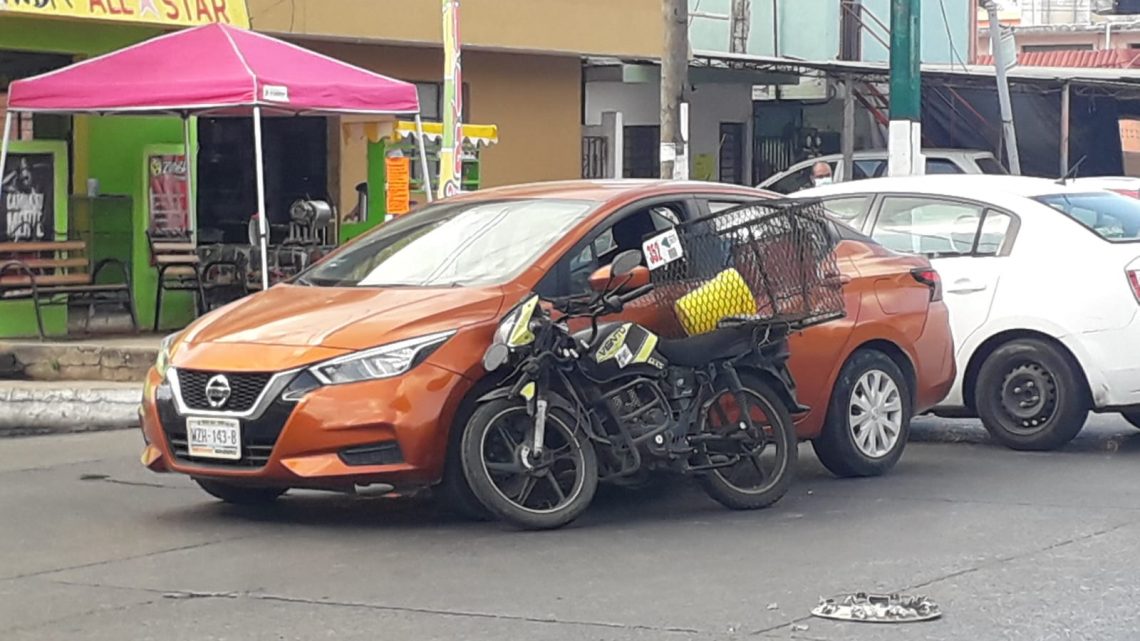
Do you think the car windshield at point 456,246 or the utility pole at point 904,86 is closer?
the car windshield at point 456,246

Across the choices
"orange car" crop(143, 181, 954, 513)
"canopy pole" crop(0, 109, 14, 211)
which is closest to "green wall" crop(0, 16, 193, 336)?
"canopy pole" crop(0, 109, 14, 211)

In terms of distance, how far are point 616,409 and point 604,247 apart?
1.00 metres

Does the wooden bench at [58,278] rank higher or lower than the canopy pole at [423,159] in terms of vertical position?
lower

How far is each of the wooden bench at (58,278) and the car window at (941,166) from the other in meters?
13.0

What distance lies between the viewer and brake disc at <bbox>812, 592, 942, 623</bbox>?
662cm

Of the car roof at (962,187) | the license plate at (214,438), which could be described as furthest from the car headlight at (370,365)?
the car roof at (962,187)

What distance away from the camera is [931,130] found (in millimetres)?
30219

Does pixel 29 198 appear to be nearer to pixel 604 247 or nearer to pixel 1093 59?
pixel 604 247

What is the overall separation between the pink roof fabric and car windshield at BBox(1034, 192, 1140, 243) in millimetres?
6123

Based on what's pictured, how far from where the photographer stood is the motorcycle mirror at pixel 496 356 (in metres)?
8.22

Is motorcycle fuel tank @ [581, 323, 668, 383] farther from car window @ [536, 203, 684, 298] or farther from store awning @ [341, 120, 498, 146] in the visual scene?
store awning @ [341, 120, 498, 146]

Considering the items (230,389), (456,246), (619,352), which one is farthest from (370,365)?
(456,246)

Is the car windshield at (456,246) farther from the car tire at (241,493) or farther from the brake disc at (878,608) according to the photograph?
the brake disc at (878,608)

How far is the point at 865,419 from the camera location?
10.1 m
